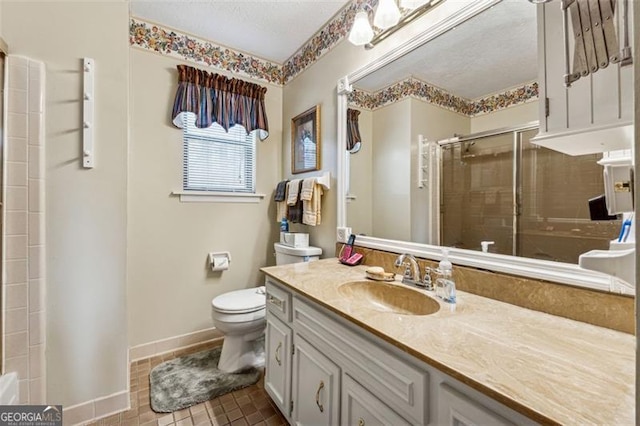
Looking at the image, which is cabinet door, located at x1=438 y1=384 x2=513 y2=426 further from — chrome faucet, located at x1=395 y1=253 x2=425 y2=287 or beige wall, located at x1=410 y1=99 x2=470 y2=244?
beige wall, located at x1=410 y1=99 x2=470 y2=244

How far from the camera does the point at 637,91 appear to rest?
1.14 ft

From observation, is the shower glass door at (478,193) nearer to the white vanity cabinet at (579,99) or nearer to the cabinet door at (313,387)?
the white vanity cabinet at (579,99)

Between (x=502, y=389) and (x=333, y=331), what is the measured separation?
56 cm

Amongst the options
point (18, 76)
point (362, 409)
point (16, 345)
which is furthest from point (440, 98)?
point (16, 345)

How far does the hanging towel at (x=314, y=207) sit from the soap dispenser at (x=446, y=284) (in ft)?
3.43

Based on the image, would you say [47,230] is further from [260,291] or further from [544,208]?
[544,208]

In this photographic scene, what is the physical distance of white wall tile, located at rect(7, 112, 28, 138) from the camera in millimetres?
1235

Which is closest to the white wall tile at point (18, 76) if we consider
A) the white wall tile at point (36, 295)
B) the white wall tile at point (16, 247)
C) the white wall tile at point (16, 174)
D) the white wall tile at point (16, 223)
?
the white wall tile at point (16, 174)

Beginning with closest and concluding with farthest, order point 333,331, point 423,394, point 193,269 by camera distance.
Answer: point 423,394 → point 333,331 → point 193,269

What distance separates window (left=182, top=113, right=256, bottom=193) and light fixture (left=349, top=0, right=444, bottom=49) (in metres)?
1.29

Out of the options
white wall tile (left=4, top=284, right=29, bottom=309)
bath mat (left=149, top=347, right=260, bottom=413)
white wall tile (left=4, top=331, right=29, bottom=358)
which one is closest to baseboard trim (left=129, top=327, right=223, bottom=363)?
bath mat (left=149, top=347, right=260, bottom=413)

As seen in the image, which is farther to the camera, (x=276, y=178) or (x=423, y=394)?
(x=276, y=178)

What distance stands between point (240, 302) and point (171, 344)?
83cm

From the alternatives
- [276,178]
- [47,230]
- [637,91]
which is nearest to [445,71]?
[637,91]
